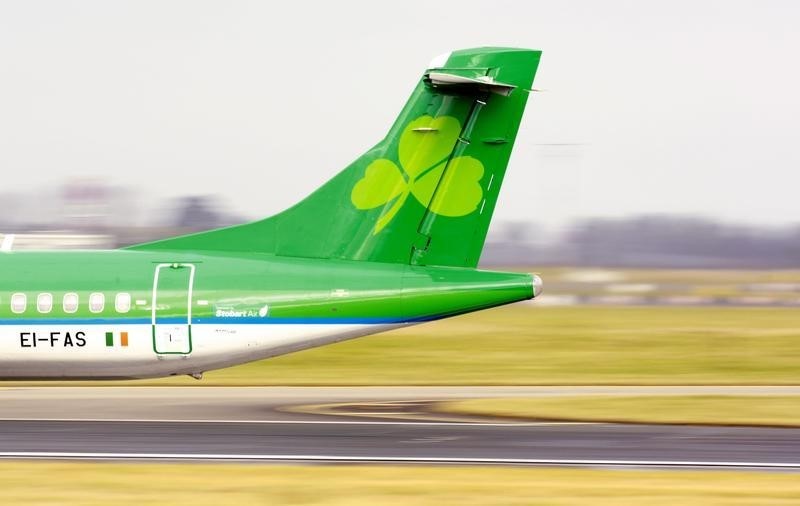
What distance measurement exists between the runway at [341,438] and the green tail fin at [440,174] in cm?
301

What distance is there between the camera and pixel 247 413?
22219mm

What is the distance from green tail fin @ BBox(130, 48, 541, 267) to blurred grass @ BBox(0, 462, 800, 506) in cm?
588

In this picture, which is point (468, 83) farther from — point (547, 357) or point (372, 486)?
point (547, 357)

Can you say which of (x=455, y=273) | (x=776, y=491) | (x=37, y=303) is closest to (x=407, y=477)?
(x=776, y=491)

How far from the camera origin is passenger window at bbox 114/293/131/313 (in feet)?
68.2

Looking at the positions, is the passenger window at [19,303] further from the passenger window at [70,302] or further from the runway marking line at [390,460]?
the runway marking line at [390,460]

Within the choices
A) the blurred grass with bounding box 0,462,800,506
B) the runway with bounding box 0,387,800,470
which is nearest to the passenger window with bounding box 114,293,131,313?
the runway with bounding box 0,387,800,470

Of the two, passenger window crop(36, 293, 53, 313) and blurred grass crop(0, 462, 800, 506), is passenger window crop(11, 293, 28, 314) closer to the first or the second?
passenger window crop(36, 293, 53, 313)

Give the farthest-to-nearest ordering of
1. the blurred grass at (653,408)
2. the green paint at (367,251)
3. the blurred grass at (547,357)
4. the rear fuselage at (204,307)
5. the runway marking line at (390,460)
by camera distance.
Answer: the blurred grass at (547,357) < the blurred grass at (653,408) < the green paint at (367,251) < the rear fuselage at (204,307) < the runway marking line at (390,460)

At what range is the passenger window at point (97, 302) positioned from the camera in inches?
822

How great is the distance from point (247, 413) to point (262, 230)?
3.38 metres

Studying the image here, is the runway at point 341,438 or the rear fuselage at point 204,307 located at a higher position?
the rear fuselage at point 204,307

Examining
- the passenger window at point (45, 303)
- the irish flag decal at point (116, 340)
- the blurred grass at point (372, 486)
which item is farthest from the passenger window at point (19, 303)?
the blurred grass at point (372, 486)

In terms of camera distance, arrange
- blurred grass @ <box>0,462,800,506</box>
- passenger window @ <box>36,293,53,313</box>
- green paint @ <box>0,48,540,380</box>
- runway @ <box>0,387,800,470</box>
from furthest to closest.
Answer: passenger window @ <box>36,293,53,313</box> → green paint @ <box>0,48,540,380</box> → runway @ <box>0,387,800,470</box> → blurred grass @ <box>0,462,800,506</box>
